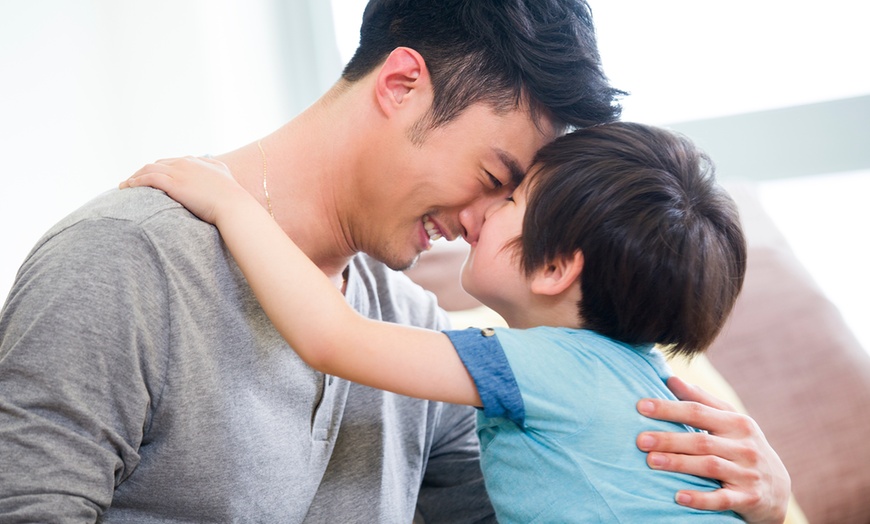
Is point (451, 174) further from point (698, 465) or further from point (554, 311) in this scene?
point (698, 465)

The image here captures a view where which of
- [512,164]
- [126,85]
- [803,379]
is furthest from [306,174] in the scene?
[803,379]

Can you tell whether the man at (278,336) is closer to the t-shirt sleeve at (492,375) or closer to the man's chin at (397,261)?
the man's chin at (397,261)

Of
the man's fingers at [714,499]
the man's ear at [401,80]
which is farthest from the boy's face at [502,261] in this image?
the man's fingers at [714,499]

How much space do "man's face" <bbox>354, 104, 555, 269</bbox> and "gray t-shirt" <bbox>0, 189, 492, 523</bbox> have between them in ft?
0.94

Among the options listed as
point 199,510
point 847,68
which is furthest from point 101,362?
point 847,68

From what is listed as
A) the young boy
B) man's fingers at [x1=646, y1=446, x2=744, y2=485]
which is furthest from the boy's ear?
man's fingers at [x1=646, y1=446, x2=744, y2=485]

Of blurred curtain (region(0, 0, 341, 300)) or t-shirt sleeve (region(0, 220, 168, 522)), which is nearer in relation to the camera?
t-shirt sleeve (region(0, 220, 168, 522))

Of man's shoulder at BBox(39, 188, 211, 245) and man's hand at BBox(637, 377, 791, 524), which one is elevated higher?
man's shoulder at BBox(39, 188, 211, 245)

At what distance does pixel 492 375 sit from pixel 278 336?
33 cm

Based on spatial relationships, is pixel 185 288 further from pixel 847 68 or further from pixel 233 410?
pixel 847 68

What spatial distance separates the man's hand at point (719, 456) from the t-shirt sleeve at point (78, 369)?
64 cm

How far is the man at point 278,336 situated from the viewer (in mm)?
939

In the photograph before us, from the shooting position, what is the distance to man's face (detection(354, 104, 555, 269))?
1305 mm

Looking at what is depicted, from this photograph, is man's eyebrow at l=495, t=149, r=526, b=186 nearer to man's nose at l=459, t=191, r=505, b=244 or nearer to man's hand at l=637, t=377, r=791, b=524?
man's nose at l=459, t=191, r=505, b=244
